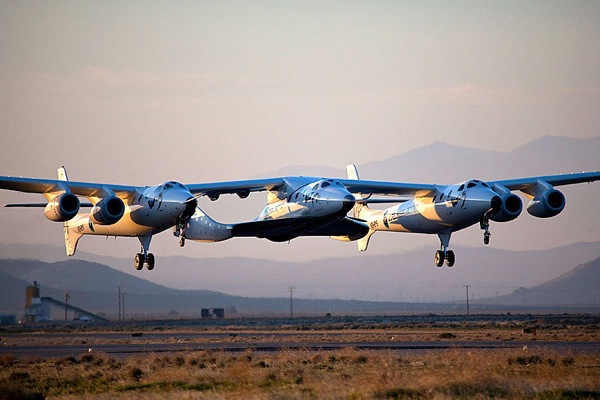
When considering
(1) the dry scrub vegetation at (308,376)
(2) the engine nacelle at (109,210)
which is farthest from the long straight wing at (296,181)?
(1) the dry scrub vegetation at (308,376)

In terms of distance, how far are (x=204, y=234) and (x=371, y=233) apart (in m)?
11.4

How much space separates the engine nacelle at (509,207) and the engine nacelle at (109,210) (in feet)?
68.4

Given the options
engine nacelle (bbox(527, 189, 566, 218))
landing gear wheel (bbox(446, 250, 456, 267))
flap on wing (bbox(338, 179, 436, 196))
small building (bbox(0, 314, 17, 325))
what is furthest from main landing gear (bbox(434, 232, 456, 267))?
small building (bbox(0, 314, 17, 325))

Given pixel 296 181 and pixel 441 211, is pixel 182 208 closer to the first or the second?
pixel 296 181

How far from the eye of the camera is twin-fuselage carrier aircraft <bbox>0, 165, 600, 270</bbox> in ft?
189

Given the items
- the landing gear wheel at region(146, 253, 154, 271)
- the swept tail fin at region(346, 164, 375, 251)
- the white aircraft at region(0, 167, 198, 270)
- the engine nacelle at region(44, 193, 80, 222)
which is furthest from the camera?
the swept tail fin at region(346, 164, 375, 251)

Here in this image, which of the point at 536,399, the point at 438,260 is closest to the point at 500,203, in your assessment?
the point at 438,260

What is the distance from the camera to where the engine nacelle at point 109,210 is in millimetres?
57406

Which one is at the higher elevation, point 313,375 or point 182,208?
point 182,208

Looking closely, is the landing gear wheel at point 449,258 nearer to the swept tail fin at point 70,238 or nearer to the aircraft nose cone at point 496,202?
the aircraft nose cone at point 496,202

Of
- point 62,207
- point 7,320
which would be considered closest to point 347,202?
point 62,207

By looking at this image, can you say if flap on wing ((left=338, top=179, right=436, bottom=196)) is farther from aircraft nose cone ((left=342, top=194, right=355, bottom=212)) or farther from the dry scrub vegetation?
the dry scrub vegetation

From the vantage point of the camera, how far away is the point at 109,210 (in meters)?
57.5

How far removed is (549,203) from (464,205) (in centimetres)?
648
